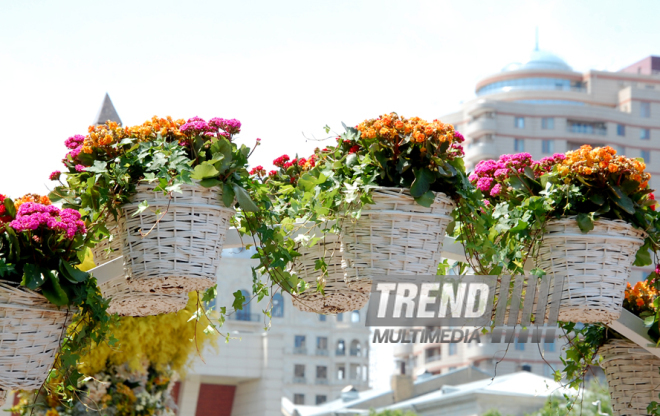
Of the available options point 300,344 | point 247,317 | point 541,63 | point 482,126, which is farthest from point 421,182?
point 541,63

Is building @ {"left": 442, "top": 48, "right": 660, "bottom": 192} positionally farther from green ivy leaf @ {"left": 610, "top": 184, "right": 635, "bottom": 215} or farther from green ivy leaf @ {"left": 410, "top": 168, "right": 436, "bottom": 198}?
green ivy leaf @ {"left": 410, "top": 168, "right": 436, "bottom": 198}

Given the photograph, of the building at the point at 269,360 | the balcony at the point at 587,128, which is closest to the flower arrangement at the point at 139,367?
the building at the point at 269,360

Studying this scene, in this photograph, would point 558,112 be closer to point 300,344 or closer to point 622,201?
point 300,344

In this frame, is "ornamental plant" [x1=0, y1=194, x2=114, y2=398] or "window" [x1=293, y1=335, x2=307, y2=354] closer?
"ornamental plant" [x1=0, y1=194, x2=114, y2=398]

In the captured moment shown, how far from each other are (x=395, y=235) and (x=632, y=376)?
76.3 inches

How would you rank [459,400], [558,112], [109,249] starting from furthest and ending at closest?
1. [558,112]
2. [459,400]
3. [109,249]

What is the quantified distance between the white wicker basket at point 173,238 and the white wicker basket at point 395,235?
0.48 meters

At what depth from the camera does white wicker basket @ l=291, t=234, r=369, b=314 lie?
3.17 metres

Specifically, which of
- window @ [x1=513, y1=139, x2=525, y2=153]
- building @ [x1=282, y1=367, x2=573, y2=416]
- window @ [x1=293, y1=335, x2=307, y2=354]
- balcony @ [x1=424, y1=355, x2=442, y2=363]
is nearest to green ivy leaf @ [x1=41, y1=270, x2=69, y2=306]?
building @ [x1=282, y1=367, x2=573, y2=416]

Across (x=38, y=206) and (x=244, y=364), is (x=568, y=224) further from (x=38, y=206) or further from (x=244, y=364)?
(x=244, y=364)

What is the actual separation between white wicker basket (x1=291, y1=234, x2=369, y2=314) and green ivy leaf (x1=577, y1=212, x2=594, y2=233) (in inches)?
32.7

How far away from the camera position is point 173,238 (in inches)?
105

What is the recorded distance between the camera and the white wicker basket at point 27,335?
8.37ft

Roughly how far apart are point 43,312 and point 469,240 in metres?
1.46
